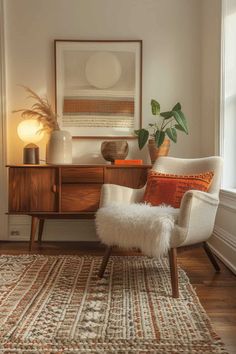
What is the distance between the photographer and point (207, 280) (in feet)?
7.35

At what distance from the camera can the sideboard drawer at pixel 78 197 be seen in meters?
2.90

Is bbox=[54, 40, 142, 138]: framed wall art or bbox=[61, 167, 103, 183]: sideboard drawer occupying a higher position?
bbox=[54, 40, 142, 138]: framed wall art

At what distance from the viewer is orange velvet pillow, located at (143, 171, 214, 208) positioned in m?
2.34

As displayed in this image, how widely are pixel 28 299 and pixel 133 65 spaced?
7.34 ft

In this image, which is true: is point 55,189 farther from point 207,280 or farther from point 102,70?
point 207,280

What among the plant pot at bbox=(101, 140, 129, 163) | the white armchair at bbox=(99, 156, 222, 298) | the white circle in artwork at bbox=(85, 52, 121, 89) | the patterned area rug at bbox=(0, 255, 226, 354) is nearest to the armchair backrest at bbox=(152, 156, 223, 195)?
the white armchair at bbox=(99, 156, 222, 298)

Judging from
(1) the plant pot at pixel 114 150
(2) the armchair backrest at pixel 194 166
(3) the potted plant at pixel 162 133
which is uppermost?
(3) the potted plant at pixel 162 133

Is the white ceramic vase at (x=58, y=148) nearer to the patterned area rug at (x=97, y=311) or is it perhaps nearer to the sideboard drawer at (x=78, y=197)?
A: the sideboard drawer at (x=78, y=197)

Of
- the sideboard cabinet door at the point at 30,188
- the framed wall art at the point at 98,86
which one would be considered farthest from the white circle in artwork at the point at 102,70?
the sideboard cabinet door at the point at 30,188

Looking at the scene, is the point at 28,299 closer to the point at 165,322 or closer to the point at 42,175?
the point at 165,322

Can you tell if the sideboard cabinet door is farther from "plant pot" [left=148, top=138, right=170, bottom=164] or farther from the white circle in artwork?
the white circle in artwork

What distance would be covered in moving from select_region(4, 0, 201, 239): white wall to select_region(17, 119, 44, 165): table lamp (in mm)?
153

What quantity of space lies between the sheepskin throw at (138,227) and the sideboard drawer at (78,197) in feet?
2.24

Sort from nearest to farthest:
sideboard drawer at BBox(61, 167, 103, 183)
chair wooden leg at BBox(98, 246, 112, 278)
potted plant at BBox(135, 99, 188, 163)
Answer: chair wooden leg at BBox(98, 246, 112, 278) → sideboard drawer at BBox(61, 167, 103, 183) → potted plant at BBox(135, 99, 188, 163)
